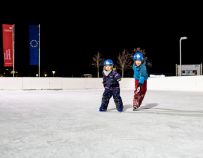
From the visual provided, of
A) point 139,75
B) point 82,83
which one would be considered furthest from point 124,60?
point 139,75

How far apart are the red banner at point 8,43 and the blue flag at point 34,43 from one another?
124 centimetres

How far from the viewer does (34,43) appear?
83.0ft

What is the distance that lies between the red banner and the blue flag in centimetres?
124

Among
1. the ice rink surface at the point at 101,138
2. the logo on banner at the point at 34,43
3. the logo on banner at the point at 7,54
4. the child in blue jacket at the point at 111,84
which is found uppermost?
the logo on banner at the point at 34,43

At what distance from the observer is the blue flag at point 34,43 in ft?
82.3

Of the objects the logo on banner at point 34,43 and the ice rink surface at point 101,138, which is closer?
the ice rink surface at point 101,138

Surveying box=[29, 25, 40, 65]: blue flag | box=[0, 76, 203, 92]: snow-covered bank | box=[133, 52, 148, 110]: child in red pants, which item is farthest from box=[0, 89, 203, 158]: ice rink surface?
box=[29, 25, 40, 65]: blue flag

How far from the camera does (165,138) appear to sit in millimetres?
Answer: 5164

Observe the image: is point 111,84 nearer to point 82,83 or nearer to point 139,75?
point 139,75

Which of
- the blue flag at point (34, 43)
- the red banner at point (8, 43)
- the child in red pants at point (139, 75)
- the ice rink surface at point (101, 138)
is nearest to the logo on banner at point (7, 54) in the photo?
the red banner at point (8, 43)

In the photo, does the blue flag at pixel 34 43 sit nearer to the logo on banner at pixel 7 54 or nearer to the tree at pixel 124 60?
the logo on banner at pixel 7 54

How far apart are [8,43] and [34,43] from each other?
1.73 m

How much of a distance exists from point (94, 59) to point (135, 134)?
2533 inches

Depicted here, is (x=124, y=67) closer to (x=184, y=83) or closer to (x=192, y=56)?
(x=192, y=56)
